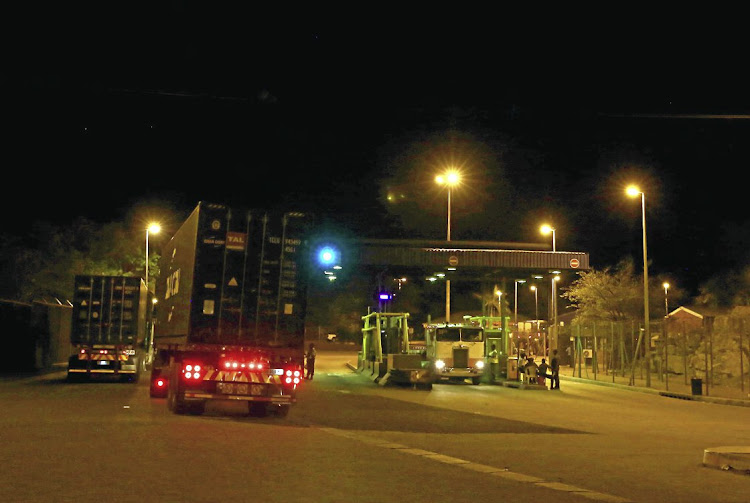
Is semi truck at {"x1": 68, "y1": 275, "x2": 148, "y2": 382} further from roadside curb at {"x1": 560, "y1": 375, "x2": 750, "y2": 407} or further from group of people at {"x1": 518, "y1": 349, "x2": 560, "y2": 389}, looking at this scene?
roadside curb at {"x1": 560, "y1": 375, "x2": 750, "y2": 407}

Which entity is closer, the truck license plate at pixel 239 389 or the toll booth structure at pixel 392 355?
the truck license plate at pixel 239 389

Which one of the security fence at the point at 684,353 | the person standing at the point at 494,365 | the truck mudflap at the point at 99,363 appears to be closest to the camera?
the truck mudflap at the point at 99,363

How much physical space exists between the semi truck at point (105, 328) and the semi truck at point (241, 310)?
12685 mm

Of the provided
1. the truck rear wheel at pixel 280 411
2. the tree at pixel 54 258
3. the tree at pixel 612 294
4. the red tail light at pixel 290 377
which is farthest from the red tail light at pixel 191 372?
the tree at pixel 612 294

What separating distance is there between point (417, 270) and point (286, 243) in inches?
952

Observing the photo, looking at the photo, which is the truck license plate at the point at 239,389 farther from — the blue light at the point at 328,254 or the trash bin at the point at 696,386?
the trash bin at the point at 696,386

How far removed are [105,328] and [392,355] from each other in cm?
1051

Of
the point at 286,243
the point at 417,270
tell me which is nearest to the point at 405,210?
the point at 417,270

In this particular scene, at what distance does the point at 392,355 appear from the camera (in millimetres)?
31594

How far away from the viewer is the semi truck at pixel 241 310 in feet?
53.4

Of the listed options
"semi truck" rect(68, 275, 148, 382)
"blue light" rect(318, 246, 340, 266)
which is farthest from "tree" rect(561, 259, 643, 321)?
"semi truck" rect(68, 275, 148, 382)

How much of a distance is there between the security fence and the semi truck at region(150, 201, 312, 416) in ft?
58.6

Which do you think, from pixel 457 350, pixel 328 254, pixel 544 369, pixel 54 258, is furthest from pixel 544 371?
pixel 54 258

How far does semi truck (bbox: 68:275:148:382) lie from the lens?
1133 inches
